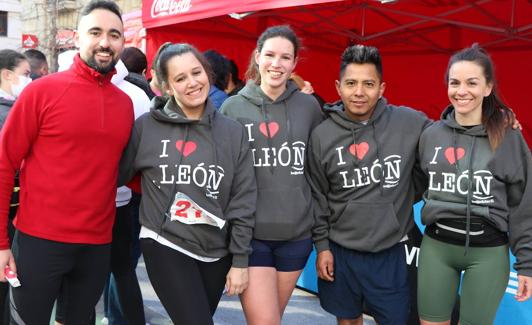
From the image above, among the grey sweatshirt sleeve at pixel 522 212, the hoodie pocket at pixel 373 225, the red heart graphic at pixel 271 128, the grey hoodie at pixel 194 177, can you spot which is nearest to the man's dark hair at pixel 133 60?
the grey hoodie at pixel 194 177

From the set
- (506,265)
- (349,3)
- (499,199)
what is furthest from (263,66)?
(349,3)

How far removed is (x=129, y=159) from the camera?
2.55 metres

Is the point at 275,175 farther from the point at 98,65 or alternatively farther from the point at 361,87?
the point at 98,65

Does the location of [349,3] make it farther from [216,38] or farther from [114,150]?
[114,150]

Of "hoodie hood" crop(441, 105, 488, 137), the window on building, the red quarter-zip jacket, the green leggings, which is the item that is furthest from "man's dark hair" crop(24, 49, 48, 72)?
the window on building

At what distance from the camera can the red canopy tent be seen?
7191 millimetres

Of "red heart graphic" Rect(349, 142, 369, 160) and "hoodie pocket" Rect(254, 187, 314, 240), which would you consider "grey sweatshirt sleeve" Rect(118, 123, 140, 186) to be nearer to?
"hoodie pocket" Rect(254, 187, 314, 240)

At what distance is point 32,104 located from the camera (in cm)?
234

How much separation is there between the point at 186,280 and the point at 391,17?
24.3ft

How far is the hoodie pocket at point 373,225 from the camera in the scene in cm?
269

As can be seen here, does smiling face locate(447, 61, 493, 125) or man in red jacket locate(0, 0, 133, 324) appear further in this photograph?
smiling face locate(447, 61, 493, 125)

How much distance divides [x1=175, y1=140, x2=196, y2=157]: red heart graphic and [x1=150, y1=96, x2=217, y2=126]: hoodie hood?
0.31 ft

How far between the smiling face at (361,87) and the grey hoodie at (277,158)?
25cm

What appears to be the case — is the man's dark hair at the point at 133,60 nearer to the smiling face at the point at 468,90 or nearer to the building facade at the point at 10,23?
the smiling face at the point at 468,90
